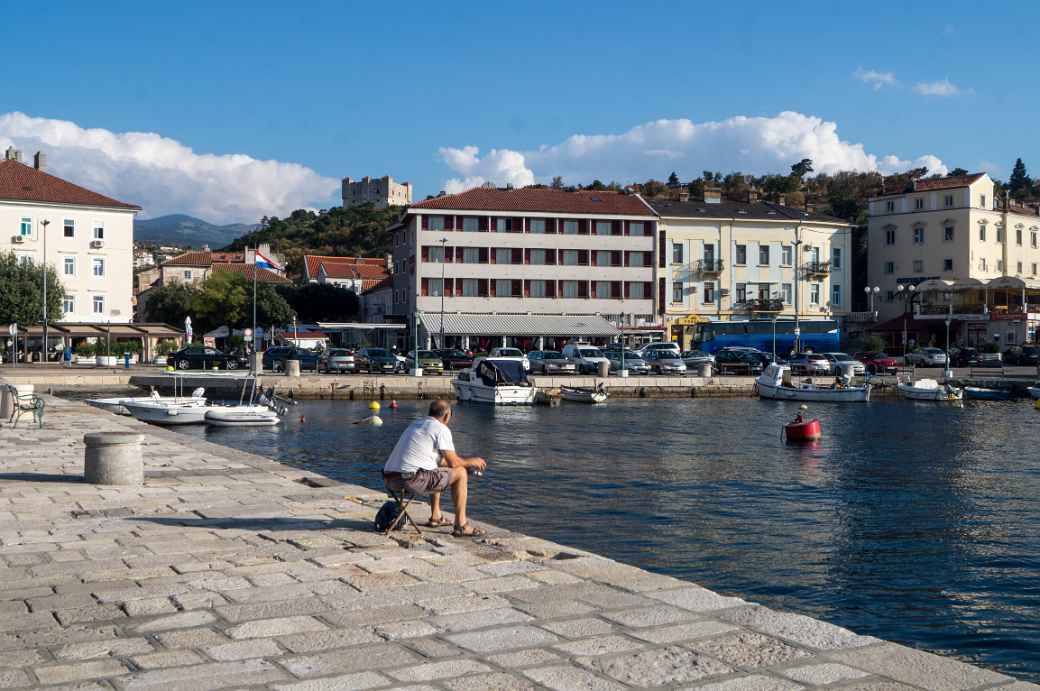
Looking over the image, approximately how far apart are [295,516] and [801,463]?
2104cm

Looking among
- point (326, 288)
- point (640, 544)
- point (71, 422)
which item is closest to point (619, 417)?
point (71, 422)

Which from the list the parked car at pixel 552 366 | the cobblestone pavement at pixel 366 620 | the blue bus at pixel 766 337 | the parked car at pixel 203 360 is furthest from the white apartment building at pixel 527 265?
the cobblestone pavement at pixel 366 620

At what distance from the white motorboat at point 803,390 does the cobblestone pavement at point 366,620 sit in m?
49.2

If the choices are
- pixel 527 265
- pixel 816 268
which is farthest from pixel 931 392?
pixel 527 265

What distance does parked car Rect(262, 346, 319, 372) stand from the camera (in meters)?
66.6

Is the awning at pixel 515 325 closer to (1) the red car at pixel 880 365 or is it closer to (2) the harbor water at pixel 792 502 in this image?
(1) the red car at pixel 880 365

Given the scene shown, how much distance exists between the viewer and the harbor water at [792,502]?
13.7m

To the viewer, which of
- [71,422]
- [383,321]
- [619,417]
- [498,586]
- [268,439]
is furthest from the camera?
[383,321]

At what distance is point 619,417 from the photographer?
48.1 meters

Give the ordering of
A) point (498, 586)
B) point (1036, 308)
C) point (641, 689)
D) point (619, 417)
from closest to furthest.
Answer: point (641, 689) → point (498, 586) → point (619, 417) → point (1036, 308)

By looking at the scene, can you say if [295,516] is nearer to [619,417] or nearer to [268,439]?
[268,439]

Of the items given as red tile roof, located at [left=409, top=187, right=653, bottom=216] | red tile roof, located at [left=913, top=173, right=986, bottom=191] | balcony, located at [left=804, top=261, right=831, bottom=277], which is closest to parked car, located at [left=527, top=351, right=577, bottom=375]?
red tile roof, located at [left=409, top=187, right=653, bottom=216]

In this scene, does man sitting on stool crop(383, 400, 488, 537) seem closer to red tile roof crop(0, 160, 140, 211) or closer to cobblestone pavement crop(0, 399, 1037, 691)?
cobblestone pavement crop(0, 399, 1037, 691)

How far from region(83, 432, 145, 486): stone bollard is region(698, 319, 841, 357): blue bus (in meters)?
68.7
